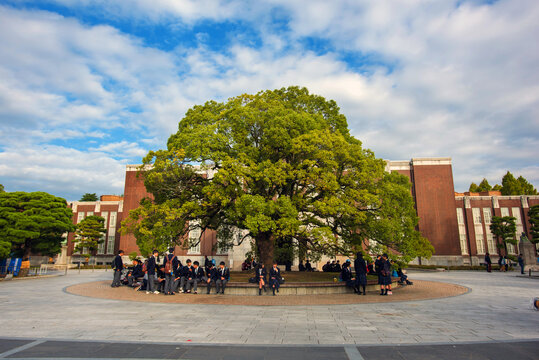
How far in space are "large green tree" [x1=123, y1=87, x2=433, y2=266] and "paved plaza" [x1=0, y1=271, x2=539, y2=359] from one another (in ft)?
13.3

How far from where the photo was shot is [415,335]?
6676mm

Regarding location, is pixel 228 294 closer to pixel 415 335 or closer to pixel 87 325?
pixel 87 325

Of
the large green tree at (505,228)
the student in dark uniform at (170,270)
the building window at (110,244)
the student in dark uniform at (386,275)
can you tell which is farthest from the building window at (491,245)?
the building window at (110,244)

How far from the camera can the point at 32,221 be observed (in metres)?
33.4

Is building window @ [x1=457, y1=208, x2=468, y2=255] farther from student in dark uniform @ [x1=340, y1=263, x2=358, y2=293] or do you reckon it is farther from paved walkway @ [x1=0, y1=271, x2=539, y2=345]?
paved walkway @ [x1=0, y1=271, x2=539, y2=345]

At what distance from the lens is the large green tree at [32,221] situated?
32.7 meters

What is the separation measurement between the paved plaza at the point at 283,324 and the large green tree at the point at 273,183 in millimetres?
4064

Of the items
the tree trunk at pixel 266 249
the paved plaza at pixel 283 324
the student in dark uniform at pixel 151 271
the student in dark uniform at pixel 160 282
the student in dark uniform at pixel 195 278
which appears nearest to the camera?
the paved plaza at pixel 283 324

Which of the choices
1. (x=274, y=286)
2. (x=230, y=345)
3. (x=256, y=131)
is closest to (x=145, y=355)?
(x=230, y=345)

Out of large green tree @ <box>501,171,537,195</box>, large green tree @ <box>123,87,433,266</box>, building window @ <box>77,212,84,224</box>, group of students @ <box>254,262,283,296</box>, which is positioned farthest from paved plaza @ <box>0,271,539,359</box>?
large green tree @ <box>501,171,537,195</box>

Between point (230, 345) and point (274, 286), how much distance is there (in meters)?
7.84

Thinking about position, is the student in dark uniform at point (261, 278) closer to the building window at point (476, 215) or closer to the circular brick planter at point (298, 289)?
the circular brick planter at point (298, 289)

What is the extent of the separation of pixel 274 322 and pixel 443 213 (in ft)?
142

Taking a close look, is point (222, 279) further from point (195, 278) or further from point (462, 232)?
point (462, 232)
